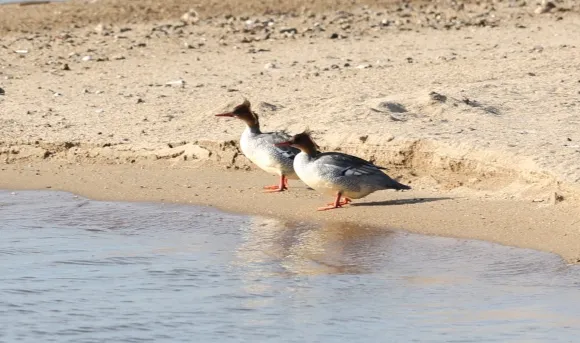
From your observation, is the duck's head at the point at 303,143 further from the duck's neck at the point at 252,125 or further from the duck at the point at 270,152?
the duck's neck at the point at 252,125

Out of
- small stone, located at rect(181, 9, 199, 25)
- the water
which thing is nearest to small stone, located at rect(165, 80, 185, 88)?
small stone, located at rect(181, 9, 199, 25)

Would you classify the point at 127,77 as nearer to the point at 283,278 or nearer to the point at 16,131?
the point at 16,131

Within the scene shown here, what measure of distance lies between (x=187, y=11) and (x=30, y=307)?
11446mm

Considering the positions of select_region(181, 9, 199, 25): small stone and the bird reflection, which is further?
select_region(181, 9, 199, 25): small stone

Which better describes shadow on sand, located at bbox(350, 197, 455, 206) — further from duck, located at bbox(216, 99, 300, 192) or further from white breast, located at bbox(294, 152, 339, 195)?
duck, located at bbox(216, 99, 300, 192)

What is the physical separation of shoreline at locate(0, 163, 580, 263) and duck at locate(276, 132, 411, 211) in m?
0.16

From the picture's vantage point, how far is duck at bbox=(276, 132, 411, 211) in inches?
398

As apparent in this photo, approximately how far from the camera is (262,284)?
8.26 m

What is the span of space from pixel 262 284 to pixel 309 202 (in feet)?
8.18

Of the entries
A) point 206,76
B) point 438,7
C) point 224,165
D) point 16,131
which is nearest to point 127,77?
point 206,76

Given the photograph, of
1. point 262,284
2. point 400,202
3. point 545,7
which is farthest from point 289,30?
point 262,284

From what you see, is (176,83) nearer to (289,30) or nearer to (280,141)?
(289,30)

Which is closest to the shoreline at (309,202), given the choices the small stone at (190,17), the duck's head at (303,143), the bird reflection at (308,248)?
the bird reflection at (308,248)

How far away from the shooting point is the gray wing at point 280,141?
10852 millimetres
